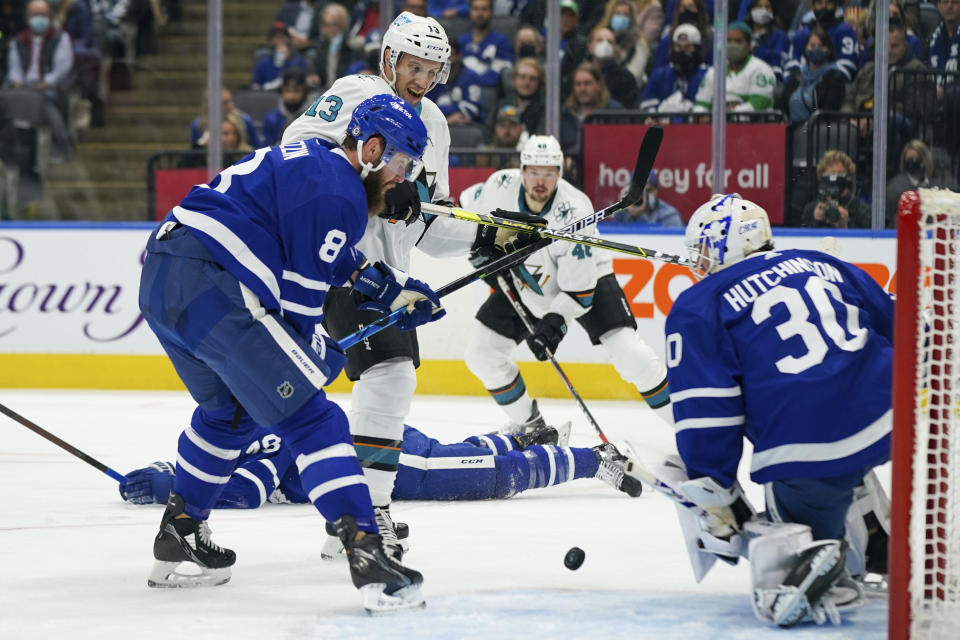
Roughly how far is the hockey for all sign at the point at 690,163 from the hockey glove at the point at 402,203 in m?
3.19

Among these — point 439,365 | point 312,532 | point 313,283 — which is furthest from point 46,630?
point 439,365

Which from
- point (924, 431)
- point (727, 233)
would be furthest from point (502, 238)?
point (924, 431)

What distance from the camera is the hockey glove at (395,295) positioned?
310cm

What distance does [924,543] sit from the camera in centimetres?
229

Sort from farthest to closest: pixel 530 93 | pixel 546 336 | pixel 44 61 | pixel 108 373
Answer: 1. pixel 44 61
2. pixel 108 373
3. pixel 530 93
4. pixel 546 336

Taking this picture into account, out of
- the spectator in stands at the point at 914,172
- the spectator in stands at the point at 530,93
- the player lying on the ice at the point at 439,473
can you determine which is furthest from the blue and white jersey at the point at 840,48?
the player lying on the ice at the point at 439,473

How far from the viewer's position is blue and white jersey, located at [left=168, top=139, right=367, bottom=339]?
262cm

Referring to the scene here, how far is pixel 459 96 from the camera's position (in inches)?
259

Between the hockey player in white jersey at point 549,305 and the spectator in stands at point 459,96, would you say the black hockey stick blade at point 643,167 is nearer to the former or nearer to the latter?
the hockey player in white jersey at point 549,305

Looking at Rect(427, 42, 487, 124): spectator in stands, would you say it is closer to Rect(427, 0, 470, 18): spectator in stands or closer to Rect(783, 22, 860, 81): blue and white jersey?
Rect(427, 0, 470, 18): spectator in stands

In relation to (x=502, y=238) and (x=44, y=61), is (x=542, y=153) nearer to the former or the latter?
(x=502, y=238)

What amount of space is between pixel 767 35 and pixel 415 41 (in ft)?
10.1

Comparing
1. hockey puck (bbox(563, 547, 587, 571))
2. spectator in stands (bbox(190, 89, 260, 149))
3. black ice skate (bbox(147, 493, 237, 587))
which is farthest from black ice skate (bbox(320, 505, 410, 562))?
spectator in stands (bbox(190, 89, 260, 149))

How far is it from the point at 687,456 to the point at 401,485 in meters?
1.41
